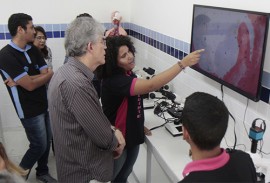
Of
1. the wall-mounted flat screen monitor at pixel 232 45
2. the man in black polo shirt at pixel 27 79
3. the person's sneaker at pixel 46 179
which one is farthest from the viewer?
the person's sneaker at pixel 46 179

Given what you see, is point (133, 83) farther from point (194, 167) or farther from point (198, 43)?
point (194, 167)

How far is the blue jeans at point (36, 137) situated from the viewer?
231 centimetres

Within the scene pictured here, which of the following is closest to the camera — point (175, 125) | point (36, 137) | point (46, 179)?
point (175, 125)

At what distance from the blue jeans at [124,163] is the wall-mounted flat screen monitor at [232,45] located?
72 cm

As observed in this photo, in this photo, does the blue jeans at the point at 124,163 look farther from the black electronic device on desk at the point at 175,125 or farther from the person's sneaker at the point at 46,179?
the person's sneaker at the point at 46,179

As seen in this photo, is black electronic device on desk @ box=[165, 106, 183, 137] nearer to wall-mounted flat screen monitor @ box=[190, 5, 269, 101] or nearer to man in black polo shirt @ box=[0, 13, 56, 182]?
wall-mounted flat screen monitor @ box=[190, 5, 269, 101]

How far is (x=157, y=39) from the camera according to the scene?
9.30ft

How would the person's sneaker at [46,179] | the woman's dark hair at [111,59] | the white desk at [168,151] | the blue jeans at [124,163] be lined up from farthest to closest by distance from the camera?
the person's sneaker at [46,179] < the blue jeans at [124,163] < the woman's dark hair at [111,59] < the white desk at [168,151]

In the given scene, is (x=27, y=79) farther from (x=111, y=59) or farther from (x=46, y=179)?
(x=46, y=179)

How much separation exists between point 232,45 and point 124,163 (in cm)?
106

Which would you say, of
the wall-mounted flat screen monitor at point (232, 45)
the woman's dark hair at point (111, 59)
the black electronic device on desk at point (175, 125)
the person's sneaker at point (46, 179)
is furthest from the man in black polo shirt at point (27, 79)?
the wall-mounted flat screen monitor at point (232, 45)

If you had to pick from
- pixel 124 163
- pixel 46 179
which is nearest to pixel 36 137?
pixel 46 179

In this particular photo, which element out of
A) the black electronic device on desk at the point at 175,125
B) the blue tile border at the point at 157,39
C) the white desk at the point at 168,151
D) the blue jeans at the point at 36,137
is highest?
the blue tile border at the point at 157,39

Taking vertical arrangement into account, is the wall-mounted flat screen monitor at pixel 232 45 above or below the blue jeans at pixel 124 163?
above
